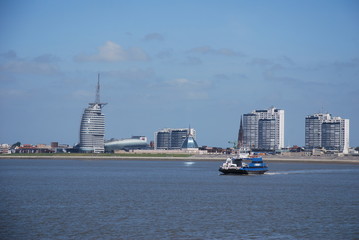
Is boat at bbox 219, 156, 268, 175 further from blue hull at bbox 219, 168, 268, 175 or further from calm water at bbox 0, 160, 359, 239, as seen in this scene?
calm water at bbox 0, 160, 359, 239

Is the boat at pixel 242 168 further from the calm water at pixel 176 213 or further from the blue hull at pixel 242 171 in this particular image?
the calm water at pixel 176 213

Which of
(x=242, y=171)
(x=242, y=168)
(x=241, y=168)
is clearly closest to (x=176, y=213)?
(x=242, y=171)

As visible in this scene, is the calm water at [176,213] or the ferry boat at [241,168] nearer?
the calm water at [176,213]

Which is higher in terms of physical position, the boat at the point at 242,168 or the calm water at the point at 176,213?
the boat at the point at 242,168

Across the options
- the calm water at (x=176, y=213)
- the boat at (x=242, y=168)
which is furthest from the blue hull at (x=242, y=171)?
the calm water at (x=176, y=213)

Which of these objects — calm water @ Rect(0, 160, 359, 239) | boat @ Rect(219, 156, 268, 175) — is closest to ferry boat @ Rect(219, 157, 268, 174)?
boat @ Rect(219, 156, 268, 175)

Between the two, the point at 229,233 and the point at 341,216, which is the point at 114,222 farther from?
the point at 341,216

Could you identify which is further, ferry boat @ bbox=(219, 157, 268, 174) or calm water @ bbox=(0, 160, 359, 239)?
ferry boat @ bbox=(219, 157, 268, 174)

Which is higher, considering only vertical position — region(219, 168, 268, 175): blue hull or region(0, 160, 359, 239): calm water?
region(219, 168, 268, 175): blue hull

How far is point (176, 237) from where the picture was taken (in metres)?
36.6

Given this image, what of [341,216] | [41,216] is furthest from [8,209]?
[341,216]

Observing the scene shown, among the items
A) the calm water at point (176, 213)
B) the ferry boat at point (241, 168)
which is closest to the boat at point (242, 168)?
the ferry boat at point (241, 168)

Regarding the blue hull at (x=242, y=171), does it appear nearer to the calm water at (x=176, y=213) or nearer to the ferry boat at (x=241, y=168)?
the ferry boat at (x=241, y=168)

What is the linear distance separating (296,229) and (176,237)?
8.71 m
